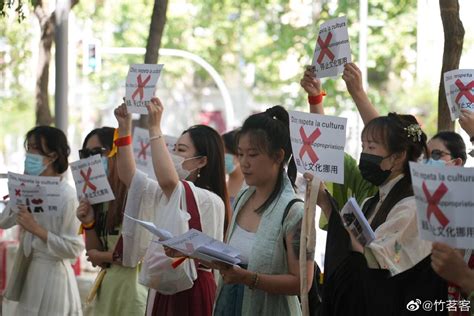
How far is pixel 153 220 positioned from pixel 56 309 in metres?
1.55

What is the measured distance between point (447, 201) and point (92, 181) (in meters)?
3.86

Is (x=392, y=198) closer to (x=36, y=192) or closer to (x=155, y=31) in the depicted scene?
(x=36, y=192)

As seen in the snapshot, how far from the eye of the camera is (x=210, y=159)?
7.00 meters

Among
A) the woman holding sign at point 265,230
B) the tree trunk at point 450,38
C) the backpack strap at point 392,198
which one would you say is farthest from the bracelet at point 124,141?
the tree trunk at point 450,38

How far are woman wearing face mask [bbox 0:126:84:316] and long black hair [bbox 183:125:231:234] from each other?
56.9 inches

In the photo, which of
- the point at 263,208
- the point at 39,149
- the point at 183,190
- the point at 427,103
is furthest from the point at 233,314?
the point at 427,103

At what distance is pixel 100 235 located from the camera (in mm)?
7668

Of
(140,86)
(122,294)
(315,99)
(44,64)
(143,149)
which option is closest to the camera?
(315,99)

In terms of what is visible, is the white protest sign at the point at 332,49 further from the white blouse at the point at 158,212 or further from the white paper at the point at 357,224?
the white paper at the point at 357,224

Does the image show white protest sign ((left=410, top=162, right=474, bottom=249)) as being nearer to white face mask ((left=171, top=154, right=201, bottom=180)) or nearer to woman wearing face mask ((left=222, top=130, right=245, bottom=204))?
white face mask ((left=171, top=154, right=201, bottom=180))

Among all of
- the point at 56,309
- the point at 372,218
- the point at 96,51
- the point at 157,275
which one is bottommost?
the point at 56,309

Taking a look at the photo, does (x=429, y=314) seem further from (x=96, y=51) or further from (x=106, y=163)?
(x=96, y=51)

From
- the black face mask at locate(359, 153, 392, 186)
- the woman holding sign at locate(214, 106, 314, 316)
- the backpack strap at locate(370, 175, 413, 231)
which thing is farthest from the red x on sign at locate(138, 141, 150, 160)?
the backpack strap at locate(370, 175, 413, 231)

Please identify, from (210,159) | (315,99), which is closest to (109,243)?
(210,159)
